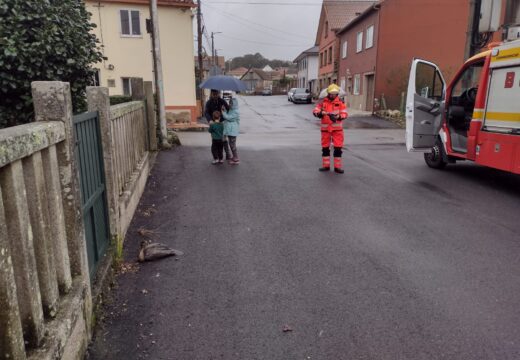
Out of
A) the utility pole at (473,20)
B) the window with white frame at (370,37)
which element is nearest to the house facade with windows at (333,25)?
the window with white frame at (370,37)

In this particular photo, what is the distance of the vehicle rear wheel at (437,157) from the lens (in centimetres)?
866

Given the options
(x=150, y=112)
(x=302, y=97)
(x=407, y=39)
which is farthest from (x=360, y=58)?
(x=150, y=112)

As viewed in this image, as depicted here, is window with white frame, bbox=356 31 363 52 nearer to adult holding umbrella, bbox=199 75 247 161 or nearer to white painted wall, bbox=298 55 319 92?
adult holding umbrella, bbox=199 75 247 161

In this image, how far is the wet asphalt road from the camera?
9.48ft

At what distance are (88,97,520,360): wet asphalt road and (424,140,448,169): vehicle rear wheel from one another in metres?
1.27

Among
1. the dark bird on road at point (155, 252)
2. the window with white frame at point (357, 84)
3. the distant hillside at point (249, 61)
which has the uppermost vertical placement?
the distant hillside at point (249, 61)

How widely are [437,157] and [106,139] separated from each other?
6921 mm

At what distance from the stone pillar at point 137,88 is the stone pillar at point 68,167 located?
6689 millimetres

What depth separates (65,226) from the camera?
2.74 metres

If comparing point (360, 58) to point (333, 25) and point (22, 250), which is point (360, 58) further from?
point (22, 250)

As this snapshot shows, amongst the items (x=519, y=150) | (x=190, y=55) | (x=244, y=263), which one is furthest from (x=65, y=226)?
(x=190, y=55)

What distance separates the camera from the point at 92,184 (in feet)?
11.7

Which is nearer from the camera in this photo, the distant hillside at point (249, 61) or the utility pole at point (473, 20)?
the utility pole at point (473, 20)

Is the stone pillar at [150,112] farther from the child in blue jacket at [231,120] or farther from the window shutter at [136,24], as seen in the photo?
the window shutter at [136,24]
